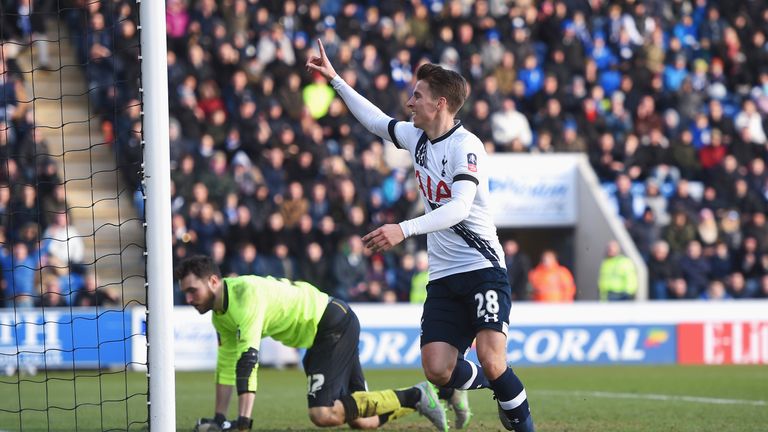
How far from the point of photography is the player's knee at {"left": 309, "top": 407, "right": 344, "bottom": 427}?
881 cm

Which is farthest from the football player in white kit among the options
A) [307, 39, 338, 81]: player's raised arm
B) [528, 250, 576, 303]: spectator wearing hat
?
[528, 250, 576, 303]: spectator wearing hat

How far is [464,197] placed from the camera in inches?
272

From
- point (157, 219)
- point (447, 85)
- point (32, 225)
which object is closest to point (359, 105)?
point (447, 85)

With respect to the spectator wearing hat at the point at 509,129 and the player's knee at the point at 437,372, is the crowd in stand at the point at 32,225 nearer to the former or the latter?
the spectator wearing hat at the point at 509,129

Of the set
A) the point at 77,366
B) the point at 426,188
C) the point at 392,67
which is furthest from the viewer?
the point at 392,67

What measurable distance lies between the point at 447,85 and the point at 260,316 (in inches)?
92.1

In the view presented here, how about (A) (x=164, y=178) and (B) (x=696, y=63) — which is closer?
(A) (x=164, y=178)

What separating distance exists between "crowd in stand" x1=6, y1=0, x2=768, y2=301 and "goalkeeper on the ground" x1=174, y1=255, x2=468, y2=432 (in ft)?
30.9

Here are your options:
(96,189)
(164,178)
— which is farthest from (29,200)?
(164,178)

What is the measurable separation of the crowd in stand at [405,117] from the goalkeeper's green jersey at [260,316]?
9.37 meters

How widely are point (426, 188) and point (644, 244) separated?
1415cm

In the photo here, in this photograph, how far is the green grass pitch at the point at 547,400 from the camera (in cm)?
987

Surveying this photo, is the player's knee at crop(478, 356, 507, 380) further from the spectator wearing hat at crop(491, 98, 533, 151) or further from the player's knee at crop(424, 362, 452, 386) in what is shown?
the spectator wearing hat at crop(491, 98, 533, 151)

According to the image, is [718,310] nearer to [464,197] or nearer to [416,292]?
[416,292]
